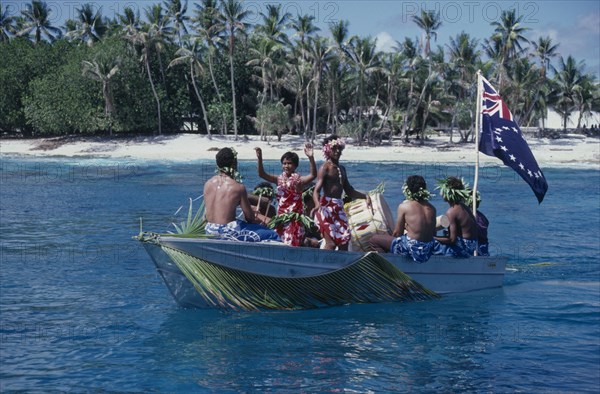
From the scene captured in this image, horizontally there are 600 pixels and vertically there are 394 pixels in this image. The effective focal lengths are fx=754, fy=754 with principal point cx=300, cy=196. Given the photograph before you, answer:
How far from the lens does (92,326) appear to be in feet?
33.1

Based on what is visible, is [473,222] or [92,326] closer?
→ [92,326]

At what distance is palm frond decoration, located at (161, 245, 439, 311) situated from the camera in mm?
→ 9547

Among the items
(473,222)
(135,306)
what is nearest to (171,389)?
(135,306)

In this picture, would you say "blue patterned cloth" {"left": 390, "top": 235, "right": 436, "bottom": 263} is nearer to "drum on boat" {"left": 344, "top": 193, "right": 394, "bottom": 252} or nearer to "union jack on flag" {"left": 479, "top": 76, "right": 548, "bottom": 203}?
"drum on boat" {"left": 344, "top": 193, "right": 394, "bottom": 252}

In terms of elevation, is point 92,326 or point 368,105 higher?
point 368,105

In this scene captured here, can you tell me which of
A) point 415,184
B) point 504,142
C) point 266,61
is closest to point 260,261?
point 415,184

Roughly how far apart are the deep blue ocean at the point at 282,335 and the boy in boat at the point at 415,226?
3.08 ft

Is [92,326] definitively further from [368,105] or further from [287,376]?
[368,105]

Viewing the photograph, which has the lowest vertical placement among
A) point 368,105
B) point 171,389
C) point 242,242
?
point 171,389

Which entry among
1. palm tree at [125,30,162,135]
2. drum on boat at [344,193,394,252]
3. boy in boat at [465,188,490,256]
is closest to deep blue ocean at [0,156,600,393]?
boy in boat at [465,188,490,256]

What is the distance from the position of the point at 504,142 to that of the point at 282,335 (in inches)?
175

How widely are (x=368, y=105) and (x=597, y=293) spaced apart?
47.5 metres

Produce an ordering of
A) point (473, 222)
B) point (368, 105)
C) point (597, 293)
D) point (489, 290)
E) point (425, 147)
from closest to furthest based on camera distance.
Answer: point (473, 222), point (489, 290), point (597, 293), point (425, 147), point (368, 105)

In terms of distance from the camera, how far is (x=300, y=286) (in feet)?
33.1
